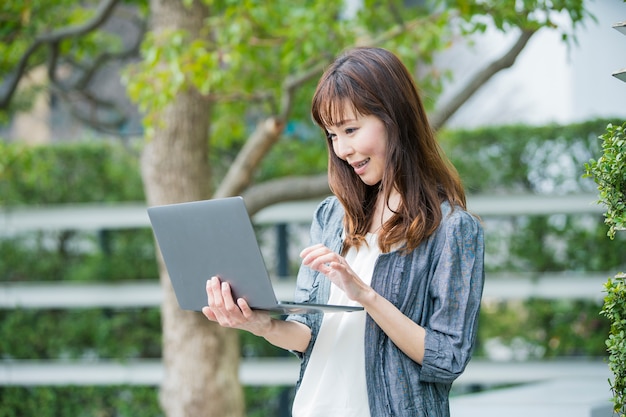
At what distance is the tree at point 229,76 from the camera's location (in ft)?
12.3

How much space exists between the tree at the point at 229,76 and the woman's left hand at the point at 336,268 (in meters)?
1.95

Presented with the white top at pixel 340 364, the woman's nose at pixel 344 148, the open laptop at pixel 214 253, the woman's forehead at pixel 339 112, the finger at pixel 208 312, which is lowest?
the white top at pixel 340 364

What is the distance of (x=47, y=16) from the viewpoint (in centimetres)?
490

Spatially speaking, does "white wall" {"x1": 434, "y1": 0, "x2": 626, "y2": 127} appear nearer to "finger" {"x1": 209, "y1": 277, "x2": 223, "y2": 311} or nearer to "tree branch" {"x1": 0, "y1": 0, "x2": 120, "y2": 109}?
"tree branch" {"x1": 0, "y1": 0, "x2": 120, "y2": 109}

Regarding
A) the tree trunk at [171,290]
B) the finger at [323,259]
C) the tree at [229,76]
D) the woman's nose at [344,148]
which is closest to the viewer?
the finger at [323,259]

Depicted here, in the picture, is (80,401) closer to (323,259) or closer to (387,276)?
(387,276)

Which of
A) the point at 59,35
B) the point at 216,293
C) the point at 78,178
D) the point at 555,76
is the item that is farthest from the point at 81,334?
the point at 555,76

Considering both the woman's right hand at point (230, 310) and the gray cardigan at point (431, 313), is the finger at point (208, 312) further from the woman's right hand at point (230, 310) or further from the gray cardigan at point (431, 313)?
the gray cardigan at point (431, 313)

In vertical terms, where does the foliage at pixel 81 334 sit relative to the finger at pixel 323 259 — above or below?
below

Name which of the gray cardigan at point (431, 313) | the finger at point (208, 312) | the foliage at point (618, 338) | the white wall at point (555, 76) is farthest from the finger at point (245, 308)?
the white wall at point (555, 76)

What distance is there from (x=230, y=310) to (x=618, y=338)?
81cm

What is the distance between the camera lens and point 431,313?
1.88m

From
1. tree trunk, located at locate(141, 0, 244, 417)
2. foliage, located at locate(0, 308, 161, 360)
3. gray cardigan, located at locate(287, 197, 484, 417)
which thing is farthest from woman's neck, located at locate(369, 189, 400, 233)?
foliage, located at locate(0, 308, 161, 360)

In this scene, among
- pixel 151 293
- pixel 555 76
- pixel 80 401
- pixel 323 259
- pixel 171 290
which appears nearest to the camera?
pixel 323 259
